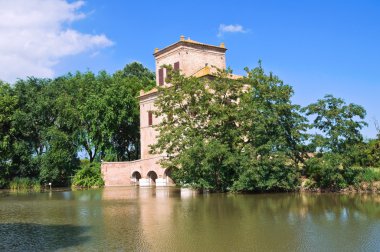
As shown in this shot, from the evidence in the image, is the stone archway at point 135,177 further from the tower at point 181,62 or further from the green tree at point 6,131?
the green tree at point 6,131

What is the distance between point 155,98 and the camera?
45.2 metres

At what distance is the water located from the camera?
523 inches

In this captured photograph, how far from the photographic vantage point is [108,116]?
49219mm

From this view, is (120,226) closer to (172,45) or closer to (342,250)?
(342,250)

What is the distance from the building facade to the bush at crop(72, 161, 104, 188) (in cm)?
94

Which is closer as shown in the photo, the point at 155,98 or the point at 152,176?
the point at 155,98

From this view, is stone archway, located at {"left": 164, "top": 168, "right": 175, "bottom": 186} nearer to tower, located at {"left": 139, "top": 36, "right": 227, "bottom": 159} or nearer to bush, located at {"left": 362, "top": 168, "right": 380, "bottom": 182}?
tower, located at {"left": 139, "top": 36, "right": 227, "bottom": 159}

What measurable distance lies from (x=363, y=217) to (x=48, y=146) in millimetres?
39718

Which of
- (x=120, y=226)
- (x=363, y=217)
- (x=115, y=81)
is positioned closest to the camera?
(x=120, y=226)

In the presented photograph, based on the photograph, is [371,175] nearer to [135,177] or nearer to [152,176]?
[152,176]

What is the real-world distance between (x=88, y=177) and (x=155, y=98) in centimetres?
1221

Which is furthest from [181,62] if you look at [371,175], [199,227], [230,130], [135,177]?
[199,227]

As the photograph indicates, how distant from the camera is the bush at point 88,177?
48.6 meters

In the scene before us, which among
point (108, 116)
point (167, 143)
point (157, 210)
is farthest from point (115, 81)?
point (157, 210)
